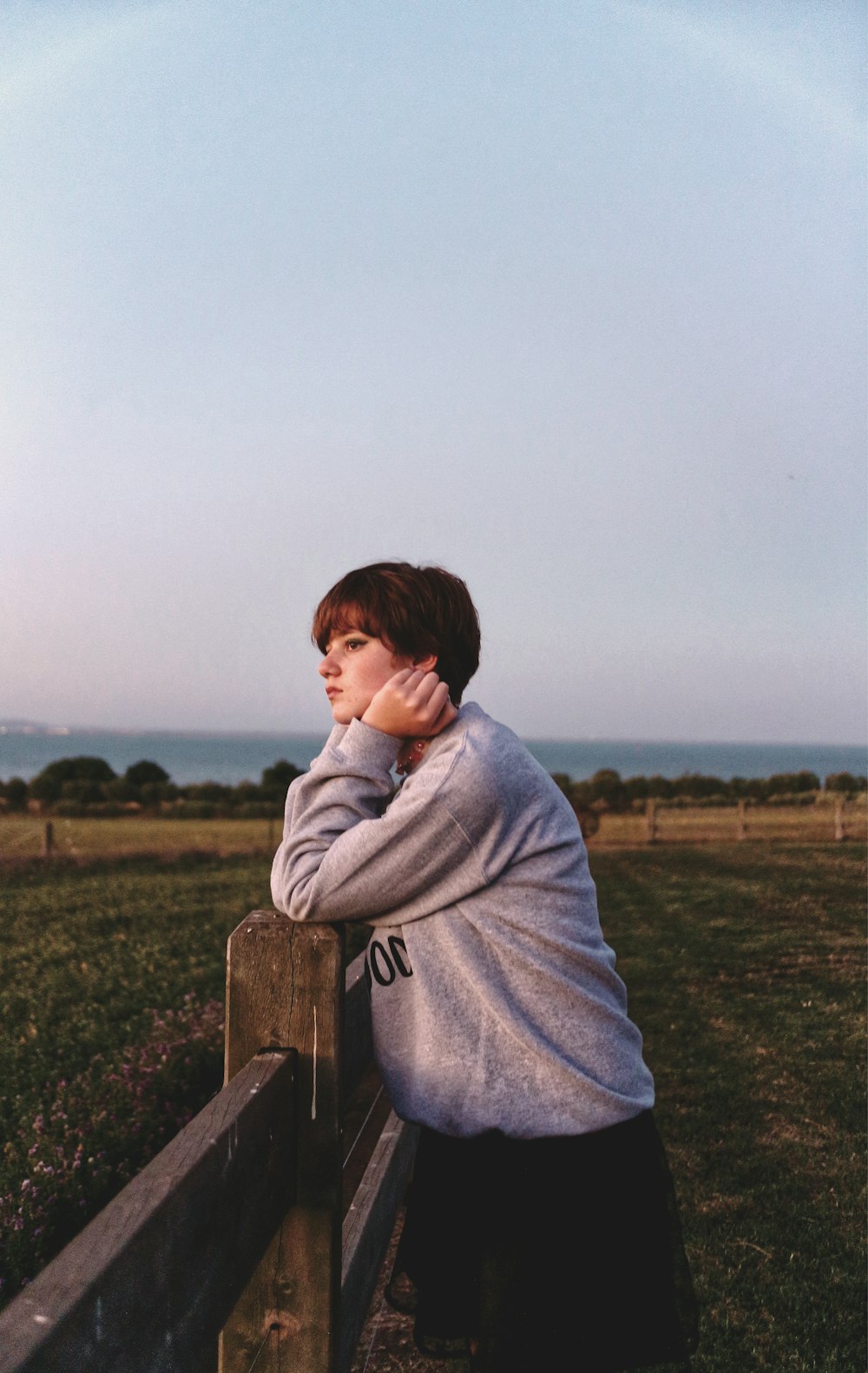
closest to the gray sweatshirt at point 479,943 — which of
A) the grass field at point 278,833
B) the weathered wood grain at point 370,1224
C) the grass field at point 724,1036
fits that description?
the weathered wood grain at point 370,1224

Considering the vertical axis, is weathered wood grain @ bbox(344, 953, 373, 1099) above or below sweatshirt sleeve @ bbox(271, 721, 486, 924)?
below

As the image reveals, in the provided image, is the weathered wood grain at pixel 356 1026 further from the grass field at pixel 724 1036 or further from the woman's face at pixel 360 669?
the grass field at pixel 724 1036

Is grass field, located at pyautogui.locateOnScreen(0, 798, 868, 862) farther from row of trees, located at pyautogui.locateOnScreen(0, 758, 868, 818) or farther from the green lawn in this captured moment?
the green lawn

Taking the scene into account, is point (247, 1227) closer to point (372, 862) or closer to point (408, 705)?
point (372, 862)

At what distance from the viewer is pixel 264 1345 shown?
153 cm

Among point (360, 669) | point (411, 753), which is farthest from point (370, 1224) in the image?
point (360, 669)

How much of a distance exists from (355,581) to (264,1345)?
1.31 m

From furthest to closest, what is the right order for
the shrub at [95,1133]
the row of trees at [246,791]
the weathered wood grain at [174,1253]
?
the row of trees at [246,791] → the shrub at [95,1133] → the weathered wood grain at [174,1253]

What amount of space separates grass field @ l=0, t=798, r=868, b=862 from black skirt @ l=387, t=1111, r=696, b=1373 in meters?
16.7

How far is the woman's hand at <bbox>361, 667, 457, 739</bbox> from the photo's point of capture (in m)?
1.65

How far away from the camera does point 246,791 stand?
4194 centimetres

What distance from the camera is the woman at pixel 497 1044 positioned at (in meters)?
1.52

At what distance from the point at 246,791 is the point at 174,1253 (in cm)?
4190

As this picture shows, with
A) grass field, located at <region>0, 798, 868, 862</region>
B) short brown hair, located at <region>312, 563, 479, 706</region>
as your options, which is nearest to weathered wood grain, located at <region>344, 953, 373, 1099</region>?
short brown hair, located at <region>312, 563, 479, 706</region>
